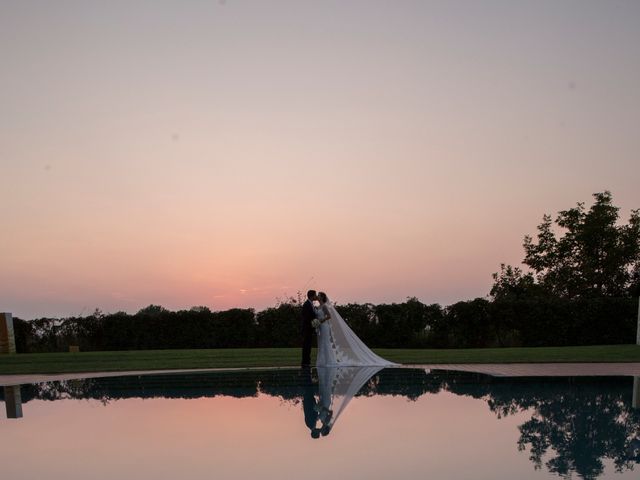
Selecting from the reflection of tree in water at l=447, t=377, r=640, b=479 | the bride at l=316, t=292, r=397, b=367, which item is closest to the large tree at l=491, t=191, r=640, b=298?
the bride at l=316, t=292, r=397, b=367

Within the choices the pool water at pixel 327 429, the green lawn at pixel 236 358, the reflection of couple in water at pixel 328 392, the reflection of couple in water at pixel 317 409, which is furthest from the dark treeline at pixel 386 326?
the reflection of couple in water at pixel 317 409

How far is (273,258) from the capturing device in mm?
27000

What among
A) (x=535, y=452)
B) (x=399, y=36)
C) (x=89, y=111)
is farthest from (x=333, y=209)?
(x=535, y=452)

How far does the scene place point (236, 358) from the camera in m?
21.5

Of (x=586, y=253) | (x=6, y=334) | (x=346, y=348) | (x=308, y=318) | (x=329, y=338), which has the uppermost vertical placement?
(x=586, y=253)

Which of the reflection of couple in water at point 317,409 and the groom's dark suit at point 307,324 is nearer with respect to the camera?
the reflection of couple in water at point 317,409

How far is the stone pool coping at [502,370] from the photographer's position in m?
15.9

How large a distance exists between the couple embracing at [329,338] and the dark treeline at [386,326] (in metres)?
8.14

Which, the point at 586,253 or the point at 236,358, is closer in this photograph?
the point at 236,358

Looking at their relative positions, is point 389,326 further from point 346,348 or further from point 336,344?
point 336,344

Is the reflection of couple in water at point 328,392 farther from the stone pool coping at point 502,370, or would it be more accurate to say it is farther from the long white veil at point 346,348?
the stone pool coping at point 502,370

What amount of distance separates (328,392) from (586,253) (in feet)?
83.3

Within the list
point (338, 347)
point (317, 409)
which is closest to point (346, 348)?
point (338, 347)

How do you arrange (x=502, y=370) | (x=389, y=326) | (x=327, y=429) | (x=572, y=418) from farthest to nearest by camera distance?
(x=389, y=326) < (x=502, y=370) < (x=572, y=418) < (x=327, y=429)
